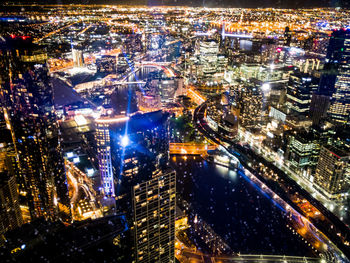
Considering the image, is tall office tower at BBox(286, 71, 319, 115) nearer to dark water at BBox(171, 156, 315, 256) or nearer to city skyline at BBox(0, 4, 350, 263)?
city skyline at BBox(0, 4, 350, 263)

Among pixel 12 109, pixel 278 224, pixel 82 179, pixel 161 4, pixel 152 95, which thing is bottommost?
pixel 278 224

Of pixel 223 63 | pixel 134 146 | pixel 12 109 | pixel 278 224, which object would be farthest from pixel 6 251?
pixel 223 63

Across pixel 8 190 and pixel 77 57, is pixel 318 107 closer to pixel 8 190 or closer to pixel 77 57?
pixel 8 190

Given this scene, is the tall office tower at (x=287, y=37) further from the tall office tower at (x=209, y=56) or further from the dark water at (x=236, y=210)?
the dark water at (x=236, y=210)

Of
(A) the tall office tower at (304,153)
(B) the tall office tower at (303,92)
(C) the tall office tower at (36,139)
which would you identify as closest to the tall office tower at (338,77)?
(B) the tall office tower at (303,92)

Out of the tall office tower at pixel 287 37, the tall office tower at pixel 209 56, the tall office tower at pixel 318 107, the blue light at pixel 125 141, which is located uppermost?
the tall office tower at pixel 287 37

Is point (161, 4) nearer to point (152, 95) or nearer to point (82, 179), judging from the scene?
point (152, 95)
